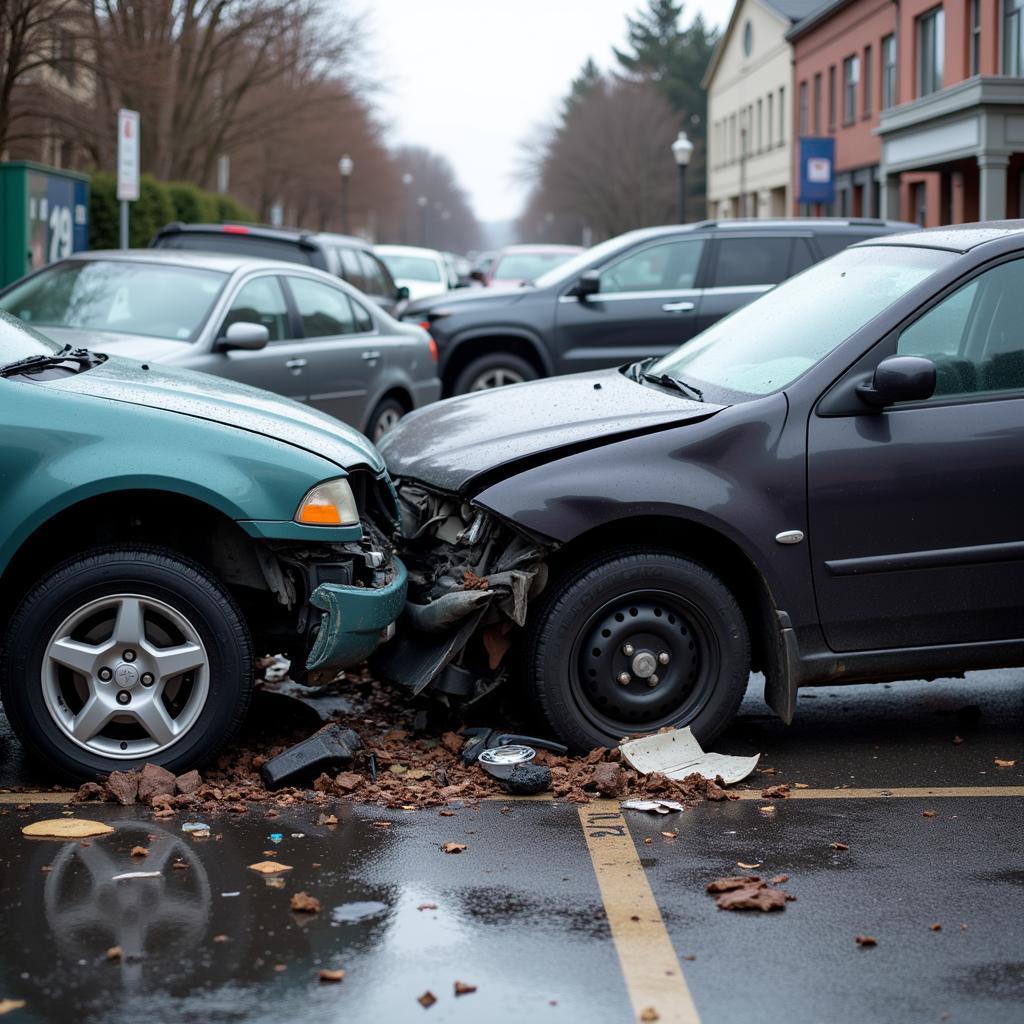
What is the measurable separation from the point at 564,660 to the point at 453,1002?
206 cm

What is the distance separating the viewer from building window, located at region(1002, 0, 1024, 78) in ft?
109

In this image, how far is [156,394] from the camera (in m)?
5.57

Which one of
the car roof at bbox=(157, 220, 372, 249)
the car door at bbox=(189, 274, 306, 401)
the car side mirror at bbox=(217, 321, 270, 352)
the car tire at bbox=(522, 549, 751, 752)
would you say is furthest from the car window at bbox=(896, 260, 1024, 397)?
the car roof at bbox=(157, 220, 372, 249)

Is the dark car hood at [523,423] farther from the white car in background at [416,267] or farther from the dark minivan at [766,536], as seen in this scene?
the white car in background at [416,267]

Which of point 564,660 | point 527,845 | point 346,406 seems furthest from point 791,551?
point 346,406

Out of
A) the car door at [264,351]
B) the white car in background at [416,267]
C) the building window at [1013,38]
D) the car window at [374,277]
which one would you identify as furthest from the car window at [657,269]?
the building window at [1013,38]

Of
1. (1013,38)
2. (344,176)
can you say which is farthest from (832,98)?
(1013,38)

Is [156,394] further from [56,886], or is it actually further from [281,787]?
[56,886]

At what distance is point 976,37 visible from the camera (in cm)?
3578

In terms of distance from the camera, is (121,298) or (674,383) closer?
(674,383)

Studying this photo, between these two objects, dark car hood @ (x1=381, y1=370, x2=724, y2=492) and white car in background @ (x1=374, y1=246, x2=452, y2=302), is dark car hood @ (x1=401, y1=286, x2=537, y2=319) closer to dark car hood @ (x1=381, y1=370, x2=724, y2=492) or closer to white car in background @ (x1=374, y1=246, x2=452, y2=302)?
dark car hood @ (x1=381, y1=370, x2=724, y2=492)

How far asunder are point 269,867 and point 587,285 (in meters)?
10.8

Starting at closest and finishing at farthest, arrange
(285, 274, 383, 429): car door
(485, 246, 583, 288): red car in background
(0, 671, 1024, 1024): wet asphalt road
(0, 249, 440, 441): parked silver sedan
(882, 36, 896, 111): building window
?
(0, 671, 1024, 1024): wet asphalt road
(0, 249, 440, 441): parked silver sedan
(285, 274, 383, 429): car door
(485, 246, 583, 288): red car in background
(882, 36, 896, 111): building window

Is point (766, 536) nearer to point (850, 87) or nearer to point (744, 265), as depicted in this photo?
point (744, 265)
